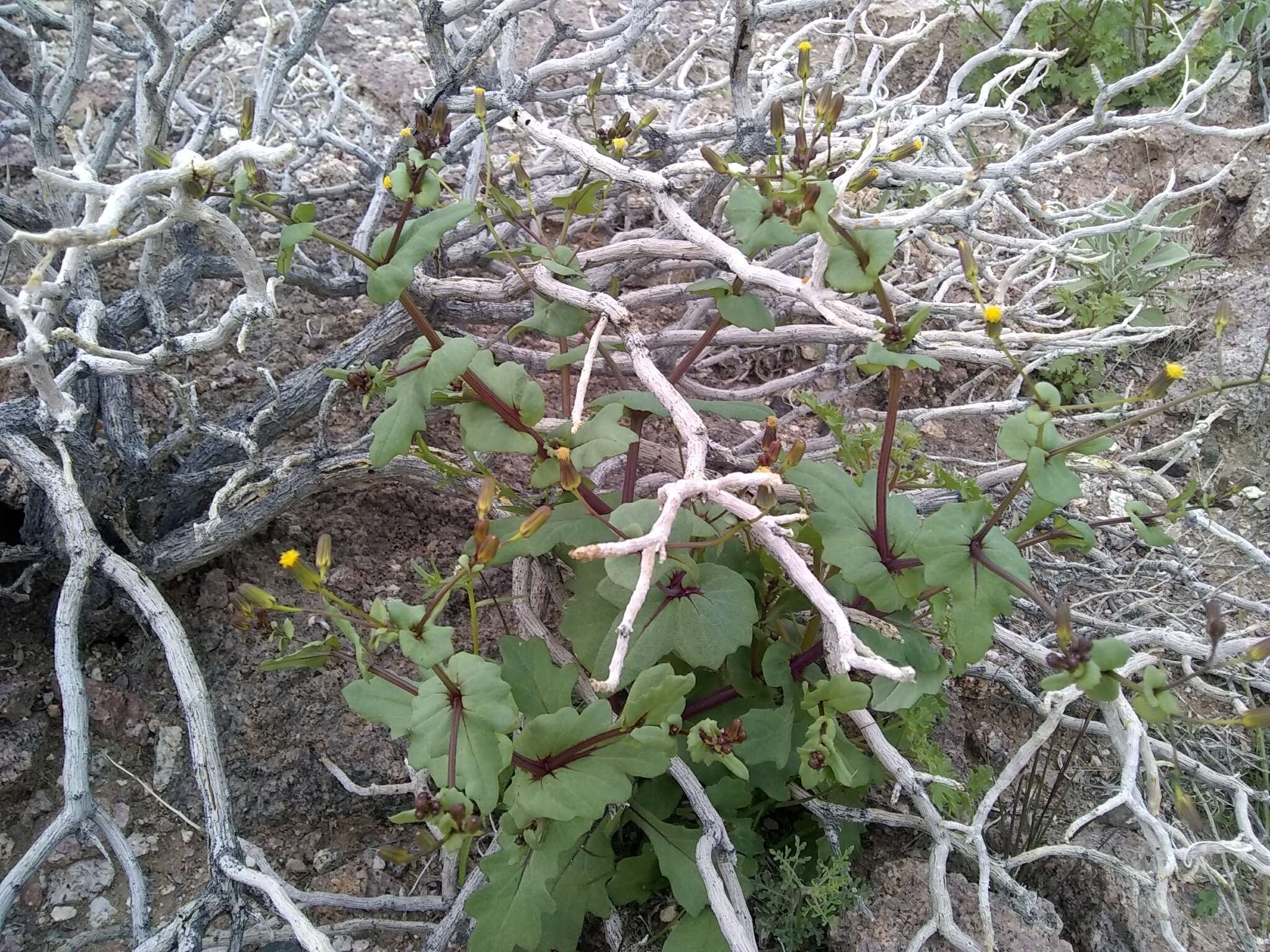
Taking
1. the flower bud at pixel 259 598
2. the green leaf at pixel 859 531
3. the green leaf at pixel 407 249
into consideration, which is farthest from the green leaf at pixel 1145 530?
the flower bud at pixel 259 598

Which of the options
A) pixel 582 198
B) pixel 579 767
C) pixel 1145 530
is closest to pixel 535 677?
pixel 579 767

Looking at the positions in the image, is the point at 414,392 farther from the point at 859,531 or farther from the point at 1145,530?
the point at 1145,530

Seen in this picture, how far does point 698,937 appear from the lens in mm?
1455

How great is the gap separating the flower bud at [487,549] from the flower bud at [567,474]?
0.15m

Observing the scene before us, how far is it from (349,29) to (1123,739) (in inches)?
137

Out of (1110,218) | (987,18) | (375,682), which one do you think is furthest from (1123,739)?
(987,18)

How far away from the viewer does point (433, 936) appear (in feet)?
5.01

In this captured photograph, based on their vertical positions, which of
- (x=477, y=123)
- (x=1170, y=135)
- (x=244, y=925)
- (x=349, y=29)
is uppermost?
(x=349, y=29)

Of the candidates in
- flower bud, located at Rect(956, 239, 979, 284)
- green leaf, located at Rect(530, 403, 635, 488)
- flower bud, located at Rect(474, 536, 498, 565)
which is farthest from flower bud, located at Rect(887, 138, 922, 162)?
flower bud, located at Rect(474, 536, 498, 565)

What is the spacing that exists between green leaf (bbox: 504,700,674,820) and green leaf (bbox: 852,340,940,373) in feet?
1.95

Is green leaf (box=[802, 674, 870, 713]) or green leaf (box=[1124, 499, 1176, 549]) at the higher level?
green leaf (box=[1124, 499, 1176, 549])

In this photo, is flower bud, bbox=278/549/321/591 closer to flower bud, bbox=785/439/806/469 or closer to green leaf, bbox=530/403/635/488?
green leaf, bbox=530/403/635/488

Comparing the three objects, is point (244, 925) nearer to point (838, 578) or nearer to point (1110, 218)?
point (838, 578)

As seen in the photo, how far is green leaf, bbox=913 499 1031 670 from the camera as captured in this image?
1245 mm
